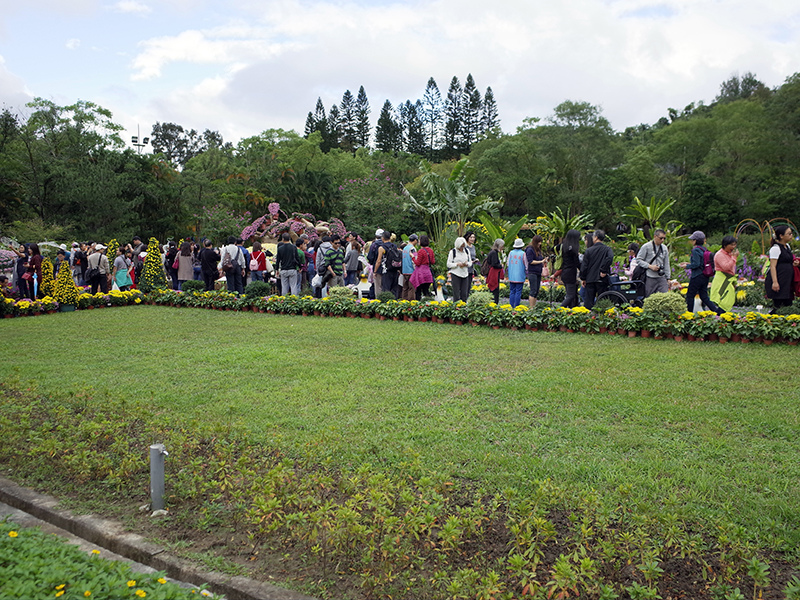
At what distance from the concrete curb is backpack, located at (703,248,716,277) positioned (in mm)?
8873

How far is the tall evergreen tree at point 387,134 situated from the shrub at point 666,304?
57.1m

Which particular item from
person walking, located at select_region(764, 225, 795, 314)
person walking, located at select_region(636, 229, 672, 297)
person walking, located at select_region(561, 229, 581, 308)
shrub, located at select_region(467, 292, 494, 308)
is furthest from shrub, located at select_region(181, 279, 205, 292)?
person walking, located at select_region(764, 225, 795, 314)

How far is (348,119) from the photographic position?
6800 centimetres

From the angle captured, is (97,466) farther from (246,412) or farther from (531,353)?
(531,353)

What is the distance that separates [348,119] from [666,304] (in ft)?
209

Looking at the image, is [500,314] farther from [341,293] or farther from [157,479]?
[157,479]

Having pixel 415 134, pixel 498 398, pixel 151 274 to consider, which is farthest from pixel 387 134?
pixel 498 398

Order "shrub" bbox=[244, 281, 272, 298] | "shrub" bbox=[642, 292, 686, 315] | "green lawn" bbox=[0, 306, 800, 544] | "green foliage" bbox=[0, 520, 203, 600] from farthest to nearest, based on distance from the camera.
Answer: "shrub" bbox=[244, 281, 272, 298], "shrub" bbox=[642, 292, 686, 315], "green lawn" bbox=[0, 306, 800, 544], "green foliage" bbox=[0, 520, 203, 600]

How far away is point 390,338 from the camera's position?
30.1 feet

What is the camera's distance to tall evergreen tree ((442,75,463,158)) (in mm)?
61688

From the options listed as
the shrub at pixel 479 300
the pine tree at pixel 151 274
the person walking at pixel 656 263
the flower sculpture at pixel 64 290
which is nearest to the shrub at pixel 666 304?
the person walking at pixel 656 263

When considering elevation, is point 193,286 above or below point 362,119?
below

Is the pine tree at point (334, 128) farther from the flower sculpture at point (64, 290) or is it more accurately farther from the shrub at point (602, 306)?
the shrub at point (602, 306)

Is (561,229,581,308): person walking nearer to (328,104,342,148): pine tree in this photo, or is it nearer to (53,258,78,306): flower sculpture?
(53,258,78,306): flower sculpture
